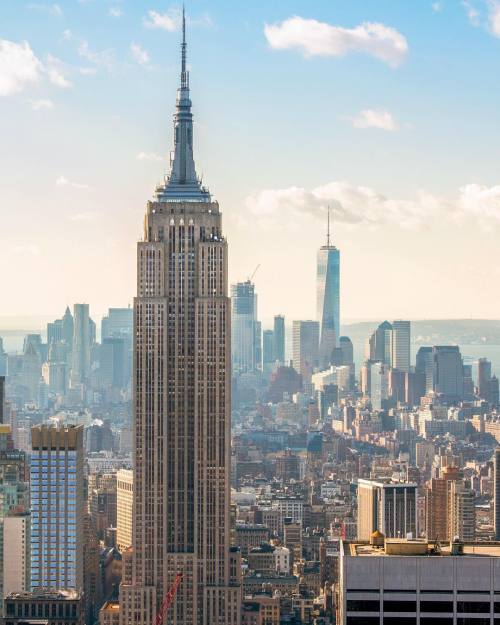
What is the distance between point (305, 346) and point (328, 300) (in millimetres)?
6853

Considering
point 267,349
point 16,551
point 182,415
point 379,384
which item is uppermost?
point 267,349

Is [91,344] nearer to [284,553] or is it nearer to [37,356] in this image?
[37,356]

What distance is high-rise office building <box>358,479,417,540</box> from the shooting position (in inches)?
2010

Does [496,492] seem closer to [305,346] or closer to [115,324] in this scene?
[115,324]

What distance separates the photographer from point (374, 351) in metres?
88.2

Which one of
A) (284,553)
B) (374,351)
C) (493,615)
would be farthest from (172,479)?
(374,351)

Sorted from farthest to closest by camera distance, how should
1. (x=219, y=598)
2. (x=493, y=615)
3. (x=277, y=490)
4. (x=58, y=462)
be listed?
(x=277, y=490) < (x=58, y=462) < (x=219, y=598) < (x=493, y=615)

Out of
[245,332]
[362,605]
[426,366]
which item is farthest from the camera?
[426,366]

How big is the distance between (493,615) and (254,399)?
2489 inches

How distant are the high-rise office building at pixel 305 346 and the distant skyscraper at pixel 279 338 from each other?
2.12ft

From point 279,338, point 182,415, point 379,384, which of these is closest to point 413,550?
point 182,415

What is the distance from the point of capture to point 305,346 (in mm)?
88438

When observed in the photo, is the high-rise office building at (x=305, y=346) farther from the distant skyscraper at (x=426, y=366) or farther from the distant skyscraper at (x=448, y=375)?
the distant skyscraper at (x=448, y=375)

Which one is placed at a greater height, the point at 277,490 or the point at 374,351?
the point at 374,351
